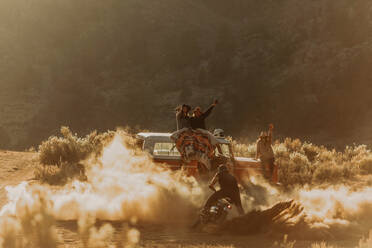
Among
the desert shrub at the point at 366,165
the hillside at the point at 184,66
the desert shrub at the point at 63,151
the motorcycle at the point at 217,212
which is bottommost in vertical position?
the motorcycle at the point at 217,212

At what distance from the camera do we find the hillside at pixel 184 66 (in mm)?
40594

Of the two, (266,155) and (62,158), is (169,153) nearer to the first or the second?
(266,155)

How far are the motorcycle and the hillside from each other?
2917 cm

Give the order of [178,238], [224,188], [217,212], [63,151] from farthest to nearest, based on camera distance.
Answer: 1. [63,151]
2. [224,188]
3. [217,212]
4. [178,238]

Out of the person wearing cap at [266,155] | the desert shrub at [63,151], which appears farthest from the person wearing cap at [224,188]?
the desert shrub at [63,151]

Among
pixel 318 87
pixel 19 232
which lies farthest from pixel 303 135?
pixel 19 232

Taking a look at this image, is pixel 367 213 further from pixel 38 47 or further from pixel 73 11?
pixel 73 11

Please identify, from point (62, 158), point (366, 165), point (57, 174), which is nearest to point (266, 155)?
point (57, 174)

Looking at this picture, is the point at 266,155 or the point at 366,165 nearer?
the point at 266,155

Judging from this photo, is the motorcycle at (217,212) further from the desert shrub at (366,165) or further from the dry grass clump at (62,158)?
the desert shrub at (366,165)

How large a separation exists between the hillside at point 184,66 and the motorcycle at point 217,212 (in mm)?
29173

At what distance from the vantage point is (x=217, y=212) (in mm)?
8312

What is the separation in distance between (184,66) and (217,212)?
4119cm

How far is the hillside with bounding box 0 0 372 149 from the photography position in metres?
40.6
